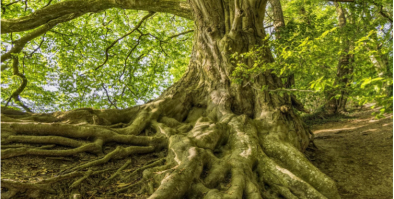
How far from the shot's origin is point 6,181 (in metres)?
2.29

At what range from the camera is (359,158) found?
515 centimetres

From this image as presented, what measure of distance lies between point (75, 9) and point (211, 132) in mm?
5396

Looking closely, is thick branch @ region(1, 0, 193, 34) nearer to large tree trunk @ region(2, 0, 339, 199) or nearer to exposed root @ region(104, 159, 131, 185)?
large tree trunk @ region(2, 0, 339, 199)

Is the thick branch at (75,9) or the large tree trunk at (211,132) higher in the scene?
the thick branch at (75,9)

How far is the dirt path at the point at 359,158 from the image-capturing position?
394cm

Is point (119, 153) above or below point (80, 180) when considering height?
above

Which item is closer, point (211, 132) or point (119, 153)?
point (119, 153)

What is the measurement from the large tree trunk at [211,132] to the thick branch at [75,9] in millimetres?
933

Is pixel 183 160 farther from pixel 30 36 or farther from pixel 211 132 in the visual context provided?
pixel 30 36

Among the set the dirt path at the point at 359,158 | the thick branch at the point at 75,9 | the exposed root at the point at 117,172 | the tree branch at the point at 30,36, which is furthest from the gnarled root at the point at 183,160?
the tree branch at the point at 30,36

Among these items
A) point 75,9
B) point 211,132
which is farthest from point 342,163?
point 75,9

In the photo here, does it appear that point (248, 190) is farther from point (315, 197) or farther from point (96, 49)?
point (96, 49)

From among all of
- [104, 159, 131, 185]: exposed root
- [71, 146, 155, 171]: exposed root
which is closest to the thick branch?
[71, 146, 155, 171]: exposed root

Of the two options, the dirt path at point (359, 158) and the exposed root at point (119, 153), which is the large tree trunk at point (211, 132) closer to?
the exposed root at point (119, 153)
